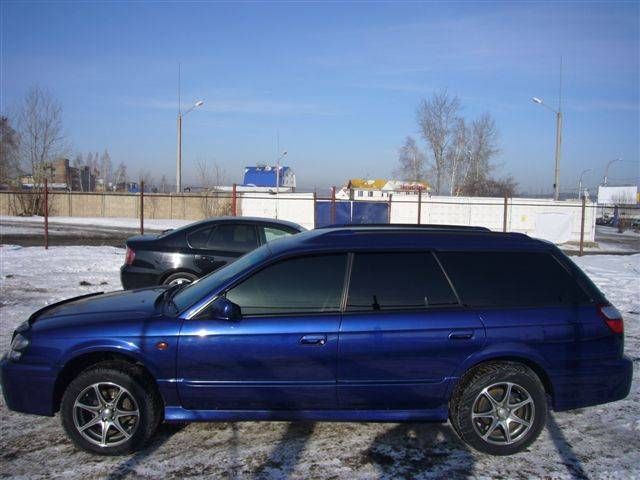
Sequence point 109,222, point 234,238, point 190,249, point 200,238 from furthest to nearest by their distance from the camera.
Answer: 1. point 109,222
2. point 234,238
3. point 200,238
4. point 190,249

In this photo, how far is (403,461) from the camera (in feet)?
12.3

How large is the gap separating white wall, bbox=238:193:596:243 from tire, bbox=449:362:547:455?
778 inches

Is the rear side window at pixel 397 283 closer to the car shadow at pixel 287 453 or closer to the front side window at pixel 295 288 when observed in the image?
the front side window at pixel 295 288

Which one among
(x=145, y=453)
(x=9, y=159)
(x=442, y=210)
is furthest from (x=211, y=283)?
(x=9, y=159)

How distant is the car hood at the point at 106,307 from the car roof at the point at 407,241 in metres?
1.08

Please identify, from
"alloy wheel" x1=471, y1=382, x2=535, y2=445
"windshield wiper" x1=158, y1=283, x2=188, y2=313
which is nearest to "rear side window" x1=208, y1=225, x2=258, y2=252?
"windshield wiper" x1=158, y1=283, x2=188, y2=313

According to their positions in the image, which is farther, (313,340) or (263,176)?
(263,176)

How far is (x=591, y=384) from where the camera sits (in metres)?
4.00

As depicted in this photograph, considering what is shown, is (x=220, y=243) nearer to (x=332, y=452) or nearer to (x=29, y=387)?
(x=29, y=387)

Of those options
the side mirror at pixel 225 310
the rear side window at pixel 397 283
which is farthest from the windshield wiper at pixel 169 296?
the rear side window at pixel 397 283

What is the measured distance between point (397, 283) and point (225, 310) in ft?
4.03

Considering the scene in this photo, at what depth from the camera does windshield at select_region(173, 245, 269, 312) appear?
13.1 feet

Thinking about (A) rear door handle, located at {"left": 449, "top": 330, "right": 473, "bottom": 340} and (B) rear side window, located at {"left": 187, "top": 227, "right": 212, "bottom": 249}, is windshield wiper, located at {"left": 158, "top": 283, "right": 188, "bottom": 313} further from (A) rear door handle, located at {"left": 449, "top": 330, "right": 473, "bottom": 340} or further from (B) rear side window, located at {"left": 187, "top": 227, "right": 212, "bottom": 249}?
(B) rear side window, located at {"left": 187, "top": 227, "right": 212, "bottom": 249}

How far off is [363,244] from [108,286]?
7825mm
